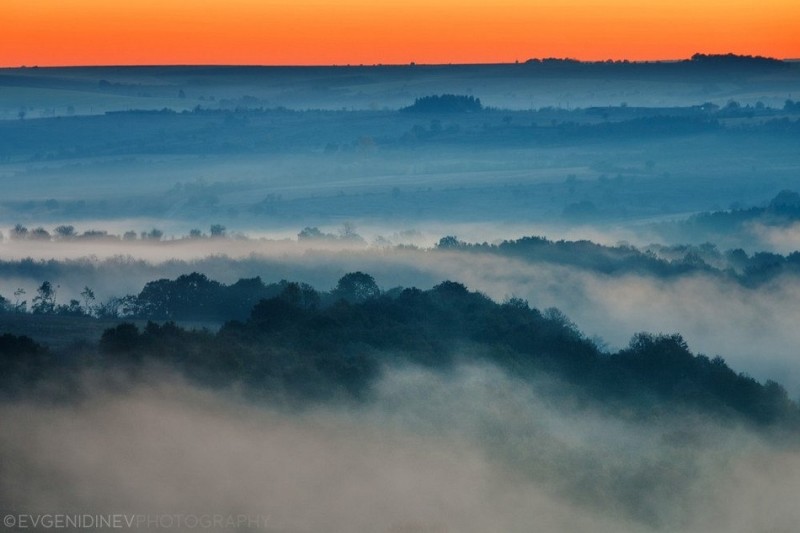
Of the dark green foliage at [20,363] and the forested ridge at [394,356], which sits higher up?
the dark green foliage at [20,363]

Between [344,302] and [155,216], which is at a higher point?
[344,302]

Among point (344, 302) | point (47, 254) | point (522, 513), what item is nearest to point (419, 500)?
point (522, 513)

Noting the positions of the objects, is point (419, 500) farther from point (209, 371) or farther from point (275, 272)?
point (275, 272)

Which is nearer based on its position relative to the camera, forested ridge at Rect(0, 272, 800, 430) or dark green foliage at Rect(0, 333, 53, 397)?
dark green foliage at Rect(0, 333, 53, 397)

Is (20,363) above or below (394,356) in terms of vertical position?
above

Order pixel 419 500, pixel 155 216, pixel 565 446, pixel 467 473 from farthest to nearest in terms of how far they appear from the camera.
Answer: pixel 155 216
pixel 565 446
pixel 467 473
pixel 419 500

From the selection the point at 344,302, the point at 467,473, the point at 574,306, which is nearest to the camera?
the point at 467,473

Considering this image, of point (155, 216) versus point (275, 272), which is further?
point (155, 216)

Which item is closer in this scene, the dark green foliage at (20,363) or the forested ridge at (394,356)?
the dark green foliage at (20,363)

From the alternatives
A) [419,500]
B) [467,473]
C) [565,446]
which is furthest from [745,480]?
[419,500]

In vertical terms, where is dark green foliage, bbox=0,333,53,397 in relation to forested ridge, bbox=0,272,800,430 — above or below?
above

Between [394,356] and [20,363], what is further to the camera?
[394,356]
